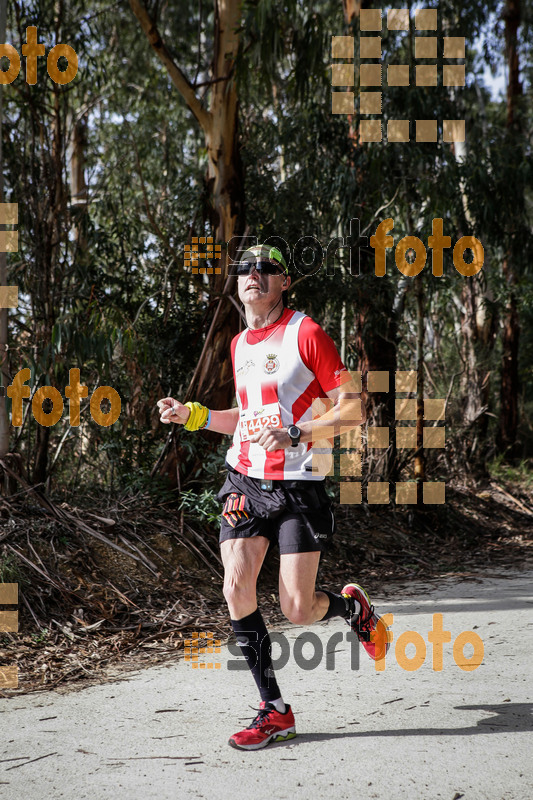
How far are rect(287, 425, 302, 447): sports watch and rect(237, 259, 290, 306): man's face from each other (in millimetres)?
674

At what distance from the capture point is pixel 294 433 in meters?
3.42

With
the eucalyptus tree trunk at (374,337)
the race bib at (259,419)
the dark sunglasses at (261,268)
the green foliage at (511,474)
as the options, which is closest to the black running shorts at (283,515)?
the race bib at (259,419)

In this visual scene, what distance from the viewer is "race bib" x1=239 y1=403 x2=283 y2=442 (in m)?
3.66

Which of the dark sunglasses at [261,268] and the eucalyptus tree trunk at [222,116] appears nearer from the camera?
the dark sunglasses at [261,268]

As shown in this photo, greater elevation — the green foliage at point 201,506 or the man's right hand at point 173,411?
the man's right hand at point 173,411

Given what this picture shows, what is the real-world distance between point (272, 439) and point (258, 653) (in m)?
0.97

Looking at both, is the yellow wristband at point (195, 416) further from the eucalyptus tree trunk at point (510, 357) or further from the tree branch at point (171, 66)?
the eucalyptus tree trunk at point (510, 357)

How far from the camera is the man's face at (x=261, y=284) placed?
374cm

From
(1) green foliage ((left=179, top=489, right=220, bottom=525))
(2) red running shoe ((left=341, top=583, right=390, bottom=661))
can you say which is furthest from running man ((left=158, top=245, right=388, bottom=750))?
(1) green foliage ((left=179, top=489, right=220, bottom=525))

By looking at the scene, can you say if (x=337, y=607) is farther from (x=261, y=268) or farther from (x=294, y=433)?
(x=261, y=268)

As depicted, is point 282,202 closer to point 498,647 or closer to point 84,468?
point 84,468

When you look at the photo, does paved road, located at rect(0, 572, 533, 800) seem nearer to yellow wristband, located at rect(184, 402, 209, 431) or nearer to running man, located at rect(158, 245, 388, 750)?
running man, located at rect(158, 245, 388, 750)

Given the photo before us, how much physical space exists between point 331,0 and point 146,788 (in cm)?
1429

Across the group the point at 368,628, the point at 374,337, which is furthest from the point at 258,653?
the point at 374,337
